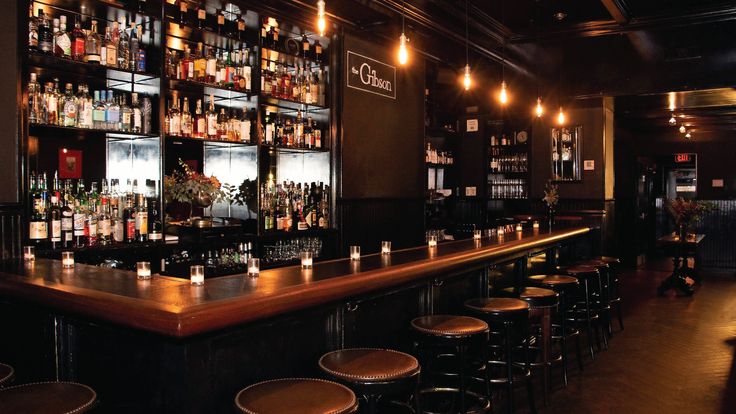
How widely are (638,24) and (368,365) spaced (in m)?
6.16

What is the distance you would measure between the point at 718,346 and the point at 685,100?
5132 millimetres

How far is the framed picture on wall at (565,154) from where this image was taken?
30.9ft

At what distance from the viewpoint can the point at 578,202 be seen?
9359 millimetres

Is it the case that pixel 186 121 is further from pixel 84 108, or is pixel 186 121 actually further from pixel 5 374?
pixel 5 374

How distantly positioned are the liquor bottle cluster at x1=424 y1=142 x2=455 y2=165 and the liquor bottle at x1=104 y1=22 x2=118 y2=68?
4.83 metres

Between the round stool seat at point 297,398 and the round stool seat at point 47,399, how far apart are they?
0.49 meters

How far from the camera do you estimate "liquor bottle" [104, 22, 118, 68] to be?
3.67 metres

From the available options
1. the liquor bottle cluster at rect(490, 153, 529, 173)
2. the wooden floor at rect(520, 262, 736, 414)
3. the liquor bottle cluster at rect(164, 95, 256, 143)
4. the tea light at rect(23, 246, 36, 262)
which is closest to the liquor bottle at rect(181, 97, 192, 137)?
the liquor bottle cluster at rect(164, 95, 256, 143)

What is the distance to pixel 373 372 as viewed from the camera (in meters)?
2.24

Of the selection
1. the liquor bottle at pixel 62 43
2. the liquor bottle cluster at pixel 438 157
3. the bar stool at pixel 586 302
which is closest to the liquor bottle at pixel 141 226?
the liquor bottle at pixel 62 43

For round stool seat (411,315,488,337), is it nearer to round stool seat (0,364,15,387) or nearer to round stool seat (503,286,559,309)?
round stool seat (503,286,559,309)

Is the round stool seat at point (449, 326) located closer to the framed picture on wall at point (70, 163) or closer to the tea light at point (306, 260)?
the tea light at point (306, 260)

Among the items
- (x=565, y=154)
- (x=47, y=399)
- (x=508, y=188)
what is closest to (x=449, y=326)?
(x=47, y=399)

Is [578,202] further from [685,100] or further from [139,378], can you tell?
[139,378]
